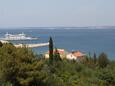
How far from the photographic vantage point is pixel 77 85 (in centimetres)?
1744

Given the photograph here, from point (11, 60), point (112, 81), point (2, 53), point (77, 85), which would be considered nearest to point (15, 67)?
point (11, 60)

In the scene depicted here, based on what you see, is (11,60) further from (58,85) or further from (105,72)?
(105,72)

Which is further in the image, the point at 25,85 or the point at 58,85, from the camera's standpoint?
the point at 58,85

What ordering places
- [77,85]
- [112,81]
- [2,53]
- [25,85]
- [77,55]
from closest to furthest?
[25,85]
[2,53]
[77,85]
[112,81]
[77,55]

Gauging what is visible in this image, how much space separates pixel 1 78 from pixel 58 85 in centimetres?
242

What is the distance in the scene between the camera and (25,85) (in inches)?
498

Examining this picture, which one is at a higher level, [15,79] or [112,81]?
[15,79]

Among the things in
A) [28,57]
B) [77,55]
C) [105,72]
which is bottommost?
[77,55]

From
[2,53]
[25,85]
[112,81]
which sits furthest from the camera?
[112,81]

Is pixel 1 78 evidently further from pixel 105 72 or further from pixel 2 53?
pixel 105 72

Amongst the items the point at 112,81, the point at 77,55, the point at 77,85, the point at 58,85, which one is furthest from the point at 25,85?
the point at 77,55

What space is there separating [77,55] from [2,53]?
37815mm

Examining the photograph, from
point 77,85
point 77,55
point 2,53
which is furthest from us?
point 77,55

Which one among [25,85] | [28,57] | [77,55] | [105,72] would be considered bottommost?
[77,55]
